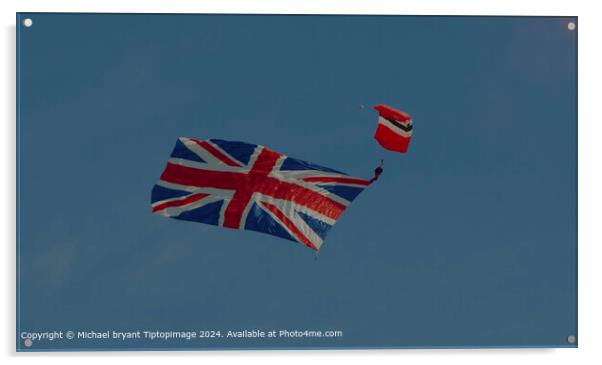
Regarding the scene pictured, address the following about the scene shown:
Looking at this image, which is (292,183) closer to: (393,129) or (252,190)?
(252,190)

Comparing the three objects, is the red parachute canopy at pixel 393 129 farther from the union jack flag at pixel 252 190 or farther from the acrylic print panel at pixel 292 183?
the union jack flag at pixel 252 190

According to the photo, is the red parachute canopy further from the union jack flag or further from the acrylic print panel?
the union jack flag

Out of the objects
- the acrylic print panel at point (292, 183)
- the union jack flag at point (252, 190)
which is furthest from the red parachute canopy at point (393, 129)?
the union jack flag at point (252, 190)

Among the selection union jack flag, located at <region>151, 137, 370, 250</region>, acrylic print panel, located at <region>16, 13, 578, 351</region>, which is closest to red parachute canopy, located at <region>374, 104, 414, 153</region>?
acrylic print panel, located at <region>16, 13, 578, 351</region>

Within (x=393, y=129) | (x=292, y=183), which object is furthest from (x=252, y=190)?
(x=393, y=129)

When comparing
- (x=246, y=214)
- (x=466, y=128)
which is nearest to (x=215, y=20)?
(x=246, y=214)

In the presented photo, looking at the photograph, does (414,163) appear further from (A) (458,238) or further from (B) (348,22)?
(B) (348,22)
